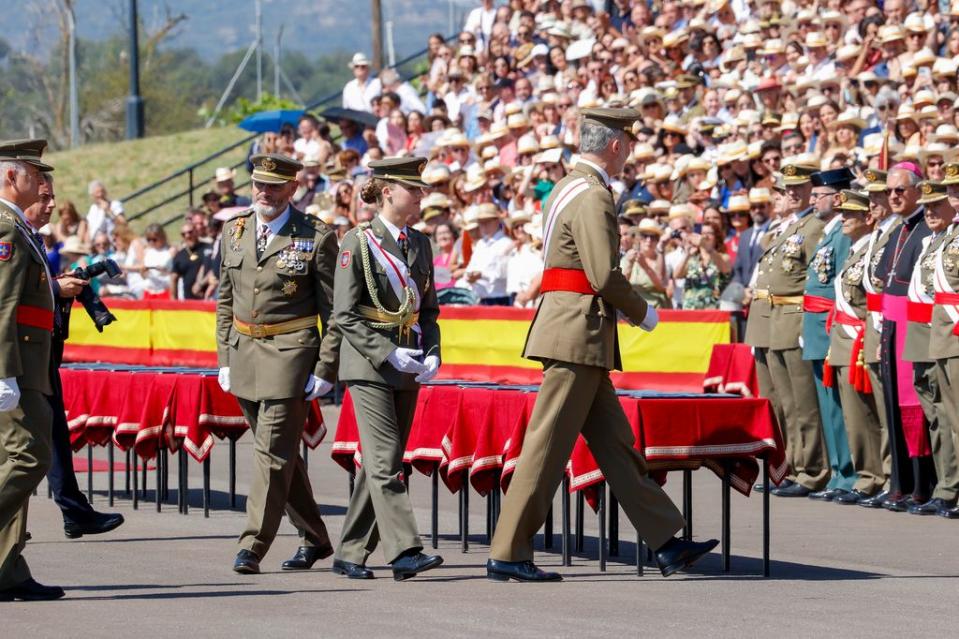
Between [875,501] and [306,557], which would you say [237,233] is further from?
[875,501]

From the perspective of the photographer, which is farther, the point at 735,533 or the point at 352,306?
the point at 735,533

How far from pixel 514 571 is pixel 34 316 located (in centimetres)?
261

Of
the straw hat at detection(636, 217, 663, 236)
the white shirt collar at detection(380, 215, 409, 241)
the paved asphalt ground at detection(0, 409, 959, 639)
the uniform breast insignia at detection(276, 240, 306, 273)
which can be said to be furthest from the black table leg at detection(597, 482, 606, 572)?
the straw hat at detection(636, 217, 663, 236)

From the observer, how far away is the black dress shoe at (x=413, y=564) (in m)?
9.33

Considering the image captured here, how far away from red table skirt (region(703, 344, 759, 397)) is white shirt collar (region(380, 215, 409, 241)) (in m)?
5.59

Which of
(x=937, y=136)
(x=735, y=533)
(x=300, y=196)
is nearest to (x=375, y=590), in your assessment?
(x=735, y=533)

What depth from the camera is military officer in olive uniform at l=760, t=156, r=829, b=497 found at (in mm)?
13828

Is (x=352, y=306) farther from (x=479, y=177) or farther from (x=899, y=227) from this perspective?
(x=479, y=177)

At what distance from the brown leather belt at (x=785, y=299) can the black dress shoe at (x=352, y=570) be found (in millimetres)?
5128

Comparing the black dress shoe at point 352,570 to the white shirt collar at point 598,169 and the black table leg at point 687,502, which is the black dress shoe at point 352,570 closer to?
the black table leg at point 687,502

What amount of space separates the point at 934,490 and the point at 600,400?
4.20m

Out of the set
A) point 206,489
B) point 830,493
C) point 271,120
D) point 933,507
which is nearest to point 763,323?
point 830,493

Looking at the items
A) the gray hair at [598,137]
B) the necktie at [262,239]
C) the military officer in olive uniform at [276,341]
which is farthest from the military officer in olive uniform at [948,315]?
the necktie at [262,239]

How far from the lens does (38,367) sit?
8.91 m
